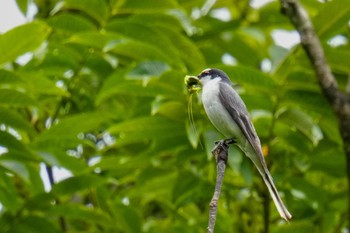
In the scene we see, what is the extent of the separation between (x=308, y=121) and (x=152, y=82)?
2.58 feet

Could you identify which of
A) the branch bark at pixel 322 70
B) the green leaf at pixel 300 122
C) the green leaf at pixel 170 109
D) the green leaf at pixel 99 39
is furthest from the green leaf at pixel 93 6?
the green leaf at pixel 300 122

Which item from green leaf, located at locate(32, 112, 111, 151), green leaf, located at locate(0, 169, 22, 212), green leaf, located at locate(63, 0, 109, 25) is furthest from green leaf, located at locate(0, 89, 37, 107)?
green leaf, located at locate(63, 0, 109, 25)

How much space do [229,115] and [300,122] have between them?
79 centimetres

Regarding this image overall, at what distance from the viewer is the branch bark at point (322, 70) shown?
3.66m

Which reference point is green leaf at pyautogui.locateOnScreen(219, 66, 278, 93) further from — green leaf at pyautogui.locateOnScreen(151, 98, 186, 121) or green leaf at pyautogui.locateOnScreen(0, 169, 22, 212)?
green leaf at pyautogui.locateOnScreen(0, 169, 22, 212)

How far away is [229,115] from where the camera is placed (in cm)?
338

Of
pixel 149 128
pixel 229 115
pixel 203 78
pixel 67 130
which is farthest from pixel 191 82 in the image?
pixel 67 130

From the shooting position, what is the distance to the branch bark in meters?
3.66

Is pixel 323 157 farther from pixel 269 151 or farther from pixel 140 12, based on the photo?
Answer: pixel 140 12

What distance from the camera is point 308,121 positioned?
4078 mm

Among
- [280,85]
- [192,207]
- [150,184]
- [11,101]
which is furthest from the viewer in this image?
[192,207]

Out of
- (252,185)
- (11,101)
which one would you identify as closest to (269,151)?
(252,185)

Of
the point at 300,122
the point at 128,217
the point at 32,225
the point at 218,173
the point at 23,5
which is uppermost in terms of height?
the point at 218,173

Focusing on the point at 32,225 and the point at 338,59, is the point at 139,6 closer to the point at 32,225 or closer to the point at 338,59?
the point at 338,59
